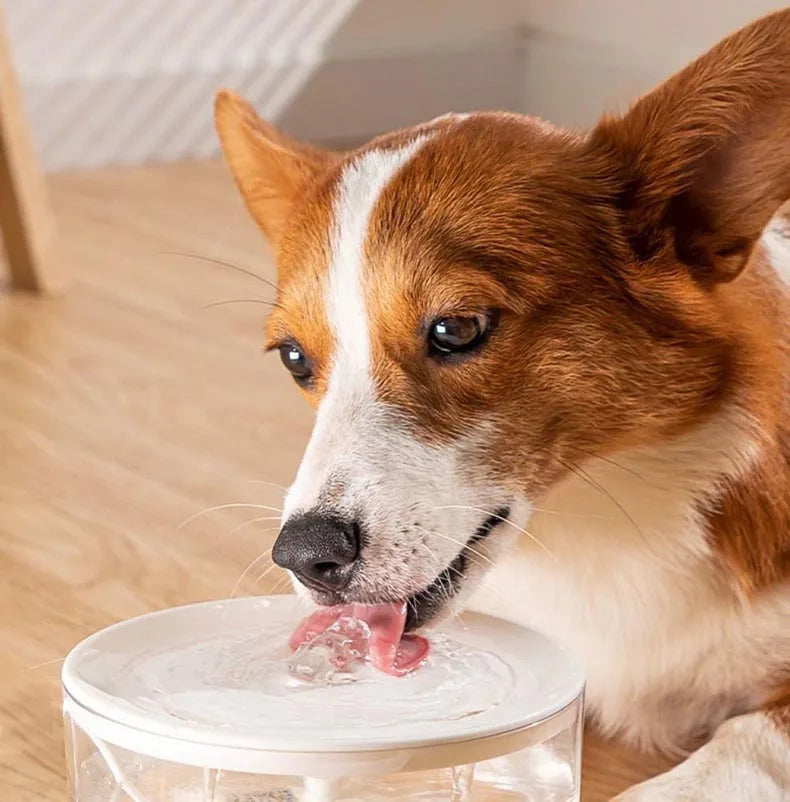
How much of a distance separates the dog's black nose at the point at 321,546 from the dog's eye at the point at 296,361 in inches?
8.1

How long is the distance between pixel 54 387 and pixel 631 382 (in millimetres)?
→ 1313

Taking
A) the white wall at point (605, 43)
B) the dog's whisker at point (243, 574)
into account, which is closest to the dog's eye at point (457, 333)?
the dog's whisker at point (243, 574)

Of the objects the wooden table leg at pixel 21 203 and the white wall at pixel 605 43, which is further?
the white wall at pixel 605 43

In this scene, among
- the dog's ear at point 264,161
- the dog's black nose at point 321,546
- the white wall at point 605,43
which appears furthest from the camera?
the white wall at point 605,43

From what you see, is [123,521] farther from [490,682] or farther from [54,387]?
[490,682]

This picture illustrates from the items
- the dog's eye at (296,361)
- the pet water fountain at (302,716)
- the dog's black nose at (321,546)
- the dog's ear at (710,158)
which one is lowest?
the pet water fountain at (302,716)

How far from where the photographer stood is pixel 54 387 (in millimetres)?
2281

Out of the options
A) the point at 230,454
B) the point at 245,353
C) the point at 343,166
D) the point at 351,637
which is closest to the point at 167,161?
the point at 245,353

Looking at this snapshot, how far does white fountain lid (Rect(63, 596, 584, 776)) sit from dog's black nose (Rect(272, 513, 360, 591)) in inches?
2.8

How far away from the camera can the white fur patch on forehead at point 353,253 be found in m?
1.15

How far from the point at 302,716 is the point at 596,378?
371 mm

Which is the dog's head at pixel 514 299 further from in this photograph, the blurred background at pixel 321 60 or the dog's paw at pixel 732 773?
the blurred background at pixel 321 60

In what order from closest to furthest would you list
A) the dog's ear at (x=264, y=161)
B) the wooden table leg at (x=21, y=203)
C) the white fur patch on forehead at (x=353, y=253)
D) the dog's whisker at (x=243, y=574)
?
1. the white fur patch on forehead at (x=353, y=253)
2. the dog's ear at (x=264, y=161)
3. the dog's whisker at (x=243, y=574)
4. the wooden table leg at (x=21, y=203)

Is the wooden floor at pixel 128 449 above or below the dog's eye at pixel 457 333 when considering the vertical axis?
below
